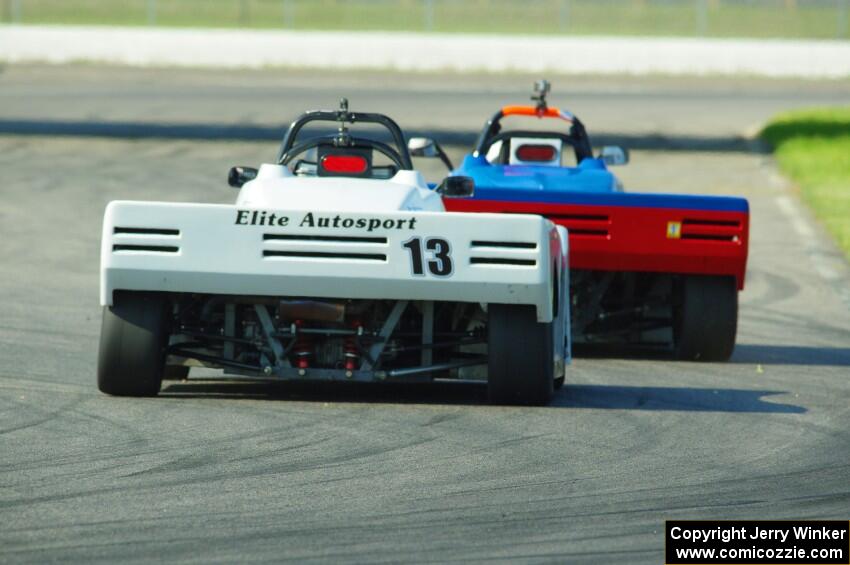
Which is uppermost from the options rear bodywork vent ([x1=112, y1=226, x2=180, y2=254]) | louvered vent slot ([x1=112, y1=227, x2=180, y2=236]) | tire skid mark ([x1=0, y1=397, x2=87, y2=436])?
louvered vent slot ([x1=112, y1=227, x2=180, y2=236])

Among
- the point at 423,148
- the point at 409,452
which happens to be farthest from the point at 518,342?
the point at 423,148

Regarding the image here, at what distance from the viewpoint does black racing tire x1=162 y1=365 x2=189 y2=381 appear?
10.2m

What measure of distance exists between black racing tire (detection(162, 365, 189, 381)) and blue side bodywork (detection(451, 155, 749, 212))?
2.36 metres

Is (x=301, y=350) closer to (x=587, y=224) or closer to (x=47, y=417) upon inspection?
(x=47, y=417)

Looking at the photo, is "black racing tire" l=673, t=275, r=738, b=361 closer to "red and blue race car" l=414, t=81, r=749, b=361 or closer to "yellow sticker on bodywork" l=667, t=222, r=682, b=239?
"red and blue race car" l=414, t=81, r=749, b=361

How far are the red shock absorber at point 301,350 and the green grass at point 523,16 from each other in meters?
32.9

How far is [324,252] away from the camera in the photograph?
8961mm

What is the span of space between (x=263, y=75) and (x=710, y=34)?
1096cm

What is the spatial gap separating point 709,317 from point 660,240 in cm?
62

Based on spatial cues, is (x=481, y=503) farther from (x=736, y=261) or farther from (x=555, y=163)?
(x=555, y=163)

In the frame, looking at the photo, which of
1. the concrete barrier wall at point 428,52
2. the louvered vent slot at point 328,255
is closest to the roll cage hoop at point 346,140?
the louvered vent slot at point 328,255

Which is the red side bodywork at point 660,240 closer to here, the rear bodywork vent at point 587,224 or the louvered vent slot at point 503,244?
the rear bodywork vent at point 587,224

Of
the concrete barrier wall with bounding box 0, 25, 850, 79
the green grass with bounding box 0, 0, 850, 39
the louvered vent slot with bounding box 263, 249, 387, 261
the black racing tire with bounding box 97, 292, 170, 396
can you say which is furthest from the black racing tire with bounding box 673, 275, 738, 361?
the green grass with bounding box 0, 0, 850, 39

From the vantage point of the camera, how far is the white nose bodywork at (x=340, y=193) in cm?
983
